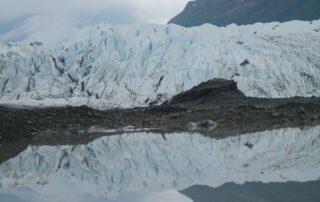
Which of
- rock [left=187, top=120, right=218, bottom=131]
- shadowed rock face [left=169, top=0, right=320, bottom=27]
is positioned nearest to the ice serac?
rock [left=187, top=120, right=218, bottom=131]

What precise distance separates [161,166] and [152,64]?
73646 mm

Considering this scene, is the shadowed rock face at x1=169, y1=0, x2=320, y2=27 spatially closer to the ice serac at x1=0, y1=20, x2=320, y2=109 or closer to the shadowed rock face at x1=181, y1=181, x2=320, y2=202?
the ice serac at x1=0, y1=20, x2=320, y2=109

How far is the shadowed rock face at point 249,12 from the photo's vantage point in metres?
153

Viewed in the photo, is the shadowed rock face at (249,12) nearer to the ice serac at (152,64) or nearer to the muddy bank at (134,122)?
the ice serac at (152,64)

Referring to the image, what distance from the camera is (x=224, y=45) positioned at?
3617 inches

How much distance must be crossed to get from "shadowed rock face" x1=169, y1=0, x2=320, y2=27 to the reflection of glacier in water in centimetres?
13237

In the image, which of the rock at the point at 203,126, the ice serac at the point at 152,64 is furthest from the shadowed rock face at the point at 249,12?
the rock at the point at 203,126

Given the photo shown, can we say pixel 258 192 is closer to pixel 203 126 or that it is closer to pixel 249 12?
pixel 203 126

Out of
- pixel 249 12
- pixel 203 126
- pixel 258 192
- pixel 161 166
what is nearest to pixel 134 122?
pixel 203 126

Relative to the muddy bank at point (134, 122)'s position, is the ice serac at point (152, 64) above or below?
above

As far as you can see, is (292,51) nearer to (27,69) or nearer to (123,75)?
(123,75)

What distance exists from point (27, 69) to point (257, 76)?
38309mm

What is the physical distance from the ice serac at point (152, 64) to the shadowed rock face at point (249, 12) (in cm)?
5349

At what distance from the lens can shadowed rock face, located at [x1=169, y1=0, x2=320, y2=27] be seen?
153125mm
